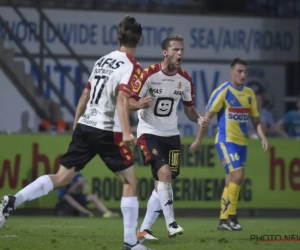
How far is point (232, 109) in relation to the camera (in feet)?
53.7

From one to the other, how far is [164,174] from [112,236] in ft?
3.99

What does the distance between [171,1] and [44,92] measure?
4.20 m

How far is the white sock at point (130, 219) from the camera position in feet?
37.8

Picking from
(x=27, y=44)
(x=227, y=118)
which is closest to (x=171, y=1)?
(x=27, y=44)

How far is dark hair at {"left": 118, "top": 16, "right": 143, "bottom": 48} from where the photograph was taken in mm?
11789

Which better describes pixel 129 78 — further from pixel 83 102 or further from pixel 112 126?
pixel 83 102

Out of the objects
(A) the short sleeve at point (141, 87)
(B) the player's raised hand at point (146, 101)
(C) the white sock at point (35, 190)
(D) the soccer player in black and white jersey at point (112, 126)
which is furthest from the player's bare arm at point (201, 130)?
(C) the white sock at point (35, 190)

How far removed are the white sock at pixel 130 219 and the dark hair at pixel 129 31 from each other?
1645 mm

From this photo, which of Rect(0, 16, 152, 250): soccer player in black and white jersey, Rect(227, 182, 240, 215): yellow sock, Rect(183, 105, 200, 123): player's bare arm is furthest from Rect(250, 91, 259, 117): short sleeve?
Rect(0, 16, 152, 250): soccer player in black and white jersey

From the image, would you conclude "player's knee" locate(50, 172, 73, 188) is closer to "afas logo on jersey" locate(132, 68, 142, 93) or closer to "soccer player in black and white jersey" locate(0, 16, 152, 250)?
"soccer player in black and white jersey" locate(0, 16, 152, 250)

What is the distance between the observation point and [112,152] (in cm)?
1184

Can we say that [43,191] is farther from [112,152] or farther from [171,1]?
[171,1]

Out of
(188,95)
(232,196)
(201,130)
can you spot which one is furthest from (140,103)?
(232,196)

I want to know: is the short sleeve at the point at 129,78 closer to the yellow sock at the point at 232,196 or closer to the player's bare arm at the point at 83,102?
the player's bare arm at the point at 83,102
